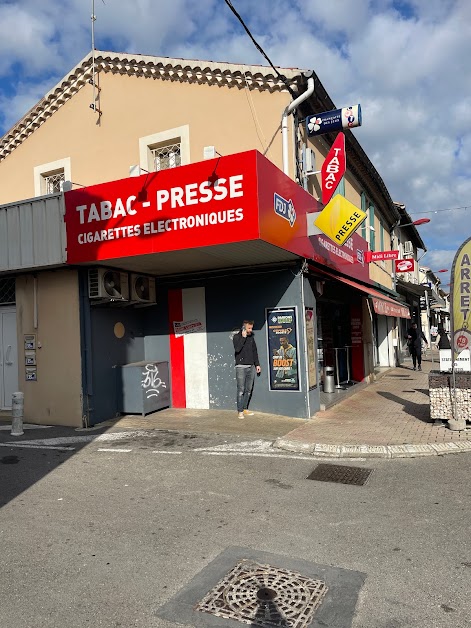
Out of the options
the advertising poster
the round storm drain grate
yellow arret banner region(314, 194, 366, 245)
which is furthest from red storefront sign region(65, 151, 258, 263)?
the round storm drain grate

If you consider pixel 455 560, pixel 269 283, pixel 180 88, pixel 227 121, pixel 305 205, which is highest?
pixel 180 88

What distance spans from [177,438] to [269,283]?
3.51 m

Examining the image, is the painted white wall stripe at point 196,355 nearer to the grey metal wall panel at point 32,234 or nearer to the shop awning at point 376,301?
the shop awning at point 376,301

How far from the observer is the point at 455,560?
3461 millimetres

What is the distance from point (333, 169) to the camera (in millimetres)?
9688

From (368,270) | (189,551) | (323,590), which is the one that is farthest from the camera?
(368,270)

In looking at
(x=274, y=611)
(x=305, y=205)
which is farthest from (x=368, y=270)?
(x=274, y=611)

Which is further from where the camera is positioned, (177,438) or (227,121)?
(227,121)

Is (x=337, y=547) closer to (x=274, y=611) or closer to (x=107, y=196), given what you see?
(x=274, y=611)

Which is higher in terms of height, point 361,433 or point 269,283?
point 269,283

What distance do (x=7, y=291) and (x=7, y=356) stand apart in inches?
55.3

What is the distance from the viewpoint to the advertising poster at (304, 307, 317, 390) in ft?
30.2

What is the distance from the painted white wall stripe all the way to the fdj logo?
2.66 meters

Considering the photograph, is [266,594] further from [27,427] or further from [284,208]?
[27,427]
